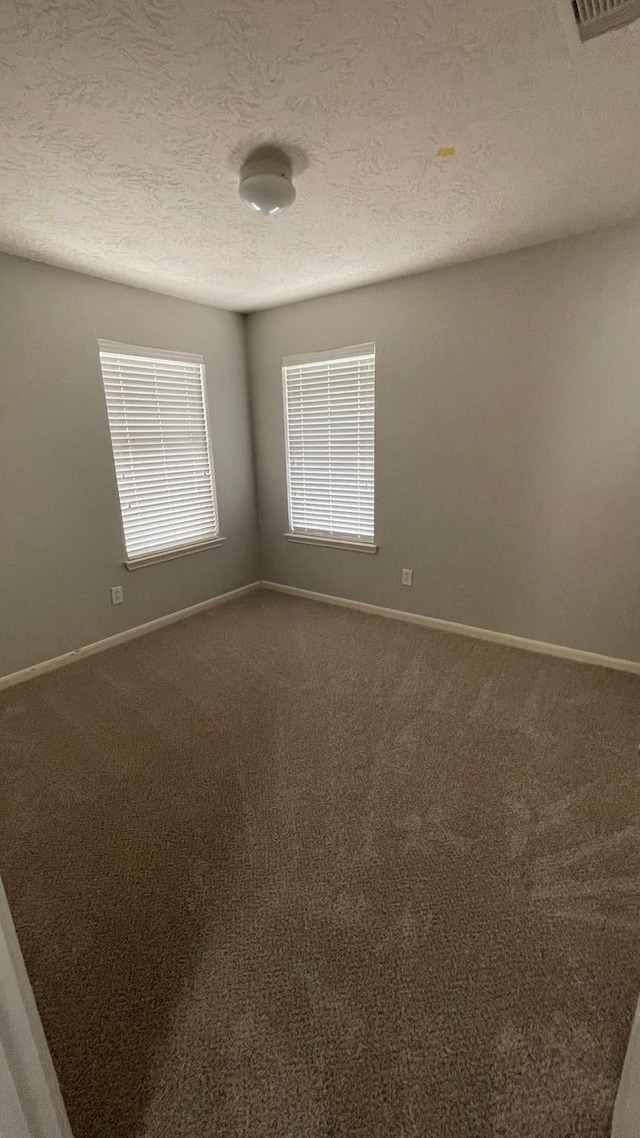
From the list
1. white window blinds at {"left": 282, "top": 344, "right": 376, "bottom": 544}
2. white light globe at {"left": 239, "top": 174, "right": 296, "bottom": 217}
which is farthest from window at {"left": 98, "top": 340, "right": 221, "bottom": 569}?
white light globe at {"left": 239, "top": 174, "right": 296, "bottom": 217}

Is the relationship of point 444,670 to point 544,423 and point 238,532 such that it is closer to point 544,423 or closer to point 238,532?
point 544,423

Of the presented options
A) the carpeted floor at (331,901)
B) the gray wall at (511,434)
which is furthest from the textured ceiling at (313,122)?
the carpeted floor at (331,901)

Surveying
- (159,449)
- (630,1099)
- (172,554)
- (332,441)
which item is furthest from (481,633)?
(159,449)

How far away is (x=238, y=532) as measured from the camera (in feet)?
13.5

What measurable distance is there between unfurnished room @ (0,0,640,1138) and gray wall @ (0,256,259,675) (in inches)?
0.8

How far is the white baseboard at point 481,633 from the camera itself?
2756 millimetres

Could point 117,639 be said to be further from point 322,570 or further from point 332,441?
point 332,441

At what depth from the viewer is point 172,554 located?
11.6 ft

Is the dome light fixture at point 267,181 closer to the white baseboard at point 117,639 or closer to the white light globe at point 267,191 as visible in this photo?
the white light globe at point 267,191

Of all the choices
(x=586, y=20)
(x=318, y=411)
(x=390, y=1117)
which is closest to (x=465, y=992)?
(x=390, y=1117)

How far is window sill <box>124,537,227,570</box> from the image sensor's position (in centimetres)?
330

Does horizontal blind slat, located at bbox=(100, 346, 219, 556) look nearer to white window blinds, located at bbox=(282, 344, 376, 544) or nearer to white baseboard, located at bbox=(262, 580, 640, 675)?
white window blinds, located at bbox=(282, 344, 376, 544)

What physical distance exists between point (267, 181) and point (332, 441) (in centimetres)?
197

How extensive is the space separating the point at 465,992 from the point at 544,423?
104 inches
